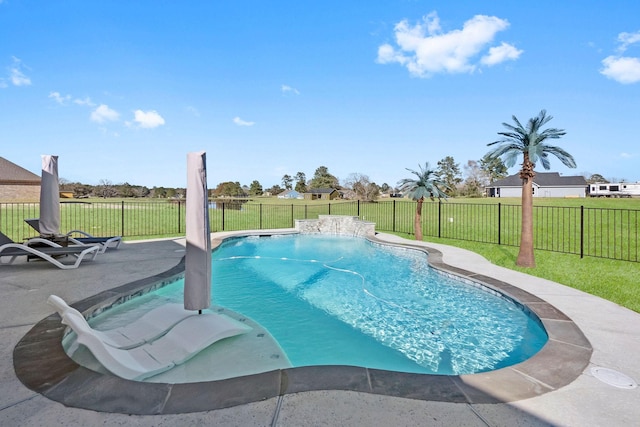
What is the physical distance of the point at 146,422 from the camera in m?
1.83

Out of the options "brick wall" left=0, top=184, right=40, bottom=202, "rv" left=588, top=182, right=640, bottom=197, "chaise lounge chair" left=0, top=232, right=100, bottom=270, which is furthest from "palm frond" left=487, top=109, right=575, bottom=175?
"rv" left=588, top=182, right=640, bottom=197

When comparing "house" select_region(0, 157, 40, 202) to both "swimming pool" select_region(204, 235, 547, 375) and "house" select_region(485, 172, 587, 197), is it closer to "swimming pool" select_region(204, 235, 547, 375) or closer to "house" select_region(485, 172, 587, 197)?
"swimming pool" select_region(204, 235, 547, 375)

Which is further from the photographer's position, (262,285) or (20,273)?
(262,285)

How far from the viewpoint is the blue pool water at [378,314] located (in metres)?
3.53

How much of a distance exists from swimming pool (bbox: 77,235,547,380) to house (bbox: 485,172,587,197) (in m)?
37.2

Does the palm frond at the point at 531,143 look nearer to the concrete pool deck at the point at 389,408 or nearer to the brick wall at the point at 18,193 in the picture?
the concrete pool deck at the point at 389,408

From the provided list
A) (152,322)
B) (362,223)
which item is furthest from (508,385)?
(362,223)

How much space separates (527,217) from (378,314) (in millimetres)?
4452

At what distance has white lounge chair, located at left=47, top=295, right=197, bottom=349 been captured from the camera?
2.95m

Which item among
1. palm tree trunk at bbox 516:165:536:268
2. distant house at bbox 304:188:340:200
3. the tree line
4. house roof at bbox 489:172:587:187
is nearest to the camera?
palm tree trunk at bbox 516:165:536:268

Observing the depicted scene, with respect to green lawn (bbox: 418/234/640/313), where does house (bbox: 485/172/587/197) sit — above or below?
above

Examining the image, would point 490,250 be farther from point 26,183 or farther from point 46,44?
point 26,183

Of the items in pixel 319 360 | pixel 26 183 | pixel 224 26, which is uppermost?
pixel 224 26

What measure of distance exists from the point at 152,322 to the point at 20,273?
4.56 m
